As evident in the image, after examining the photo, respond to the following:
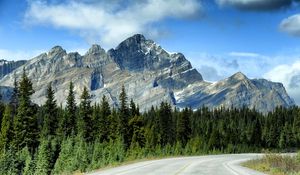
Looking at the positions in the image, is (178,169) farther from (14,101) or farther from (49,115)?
(49,115)

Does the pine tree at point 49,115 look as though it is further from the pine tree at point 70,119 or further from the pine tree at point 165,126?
the pine tree at point 165,126

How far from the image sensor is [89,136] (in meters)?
89.9

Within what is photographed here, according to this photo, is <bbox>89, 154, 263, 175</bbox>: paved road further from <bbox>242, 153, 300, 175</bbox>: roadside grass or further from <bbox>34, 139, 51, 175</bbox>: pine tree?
<bbox>34, 139, 51, 175</bbox>: pine tree

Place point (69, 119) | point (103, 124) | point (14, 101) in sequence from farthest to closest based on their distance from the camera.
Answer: point (103, 124) < point (69, 119) < point (14, 101)

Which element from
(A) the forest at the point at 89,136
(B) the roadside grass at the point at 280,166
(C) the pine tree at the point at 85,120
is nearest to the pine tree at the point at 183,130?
(A) the forest at the point at 89,136

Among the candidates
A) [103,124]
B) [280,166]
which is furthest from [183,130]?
[280,166]

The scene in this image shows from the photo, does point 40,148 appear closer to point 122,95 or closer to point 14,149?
point 14,149

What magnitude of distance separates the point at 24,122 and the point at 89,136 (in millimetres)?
25331

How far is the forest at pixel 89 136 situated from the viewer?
60.8 meters

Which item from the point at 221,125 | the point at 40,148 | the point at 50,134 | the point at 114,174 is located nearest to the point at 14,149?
the point at 40,148

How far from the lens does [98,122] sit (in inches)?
3767

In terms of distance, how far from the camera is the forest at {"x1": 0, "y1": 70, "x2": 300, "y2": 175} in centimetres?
6081

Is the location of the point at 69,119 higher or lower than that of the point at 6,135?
higher

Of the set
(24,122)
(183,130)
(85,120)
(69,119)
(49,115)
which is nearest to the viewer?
(24,122)
